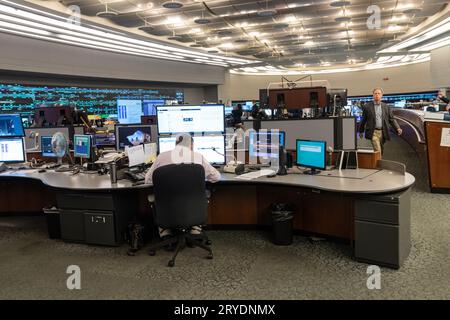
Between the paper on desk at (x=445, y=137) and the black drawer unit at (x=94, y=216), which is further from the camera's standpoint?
the paper on desk at (x=445, y=137)

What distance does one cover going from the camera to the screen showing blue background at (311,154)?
3.62 meters

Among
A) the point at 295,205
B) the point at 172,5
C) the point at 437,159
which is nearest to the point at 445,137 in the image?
the point at 437,159

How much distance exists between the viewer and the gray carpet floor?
2.70m

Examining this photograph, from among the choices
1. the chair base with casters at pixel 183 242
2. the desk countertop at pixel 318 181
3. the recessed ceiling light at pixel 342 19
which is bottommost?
the chair base with casters at pixel 183 242

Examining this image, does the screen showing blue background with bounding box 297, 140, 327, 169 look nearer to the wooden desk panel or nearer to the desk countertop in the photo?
the desk countertop

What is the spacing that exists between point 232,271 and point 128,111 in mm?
6905

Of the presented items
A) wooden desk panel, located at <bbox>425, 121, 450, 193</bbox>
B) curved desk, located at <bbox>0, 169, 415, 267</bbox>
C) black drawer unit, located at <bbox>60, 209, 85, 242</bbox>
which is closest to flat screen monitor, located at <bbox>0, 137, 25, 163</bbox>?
curved desk, located at <bbox>0, 169, 415, 267</bbox>

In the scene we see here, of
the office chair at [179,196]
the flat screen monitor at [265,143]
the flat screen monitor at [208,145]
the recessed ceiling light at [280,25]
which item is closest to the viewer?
the office chair at [179,196]

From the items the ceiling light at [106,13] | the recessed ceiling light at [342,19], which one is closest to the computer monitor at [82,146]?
the ceiling light at [106,13]

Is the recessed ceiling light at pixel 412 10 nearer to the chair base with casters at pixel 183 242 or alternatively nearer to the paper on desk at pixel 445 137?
the paper on desk at pixel 445 137

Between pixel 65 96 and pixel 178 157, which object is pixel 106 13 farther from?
pixel 178 157
